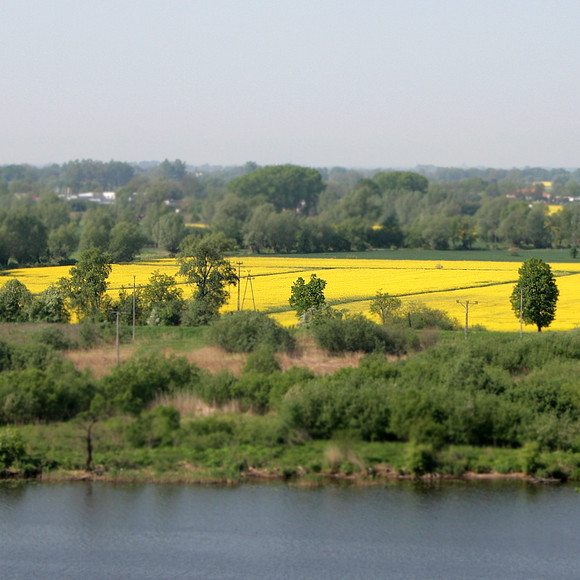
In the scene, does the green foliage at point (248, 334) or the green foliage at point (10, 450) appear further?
the green foliage at point (248, 334)

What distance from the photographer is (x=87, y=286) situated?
112ft

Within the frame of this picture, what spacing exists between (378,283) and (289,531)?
30.4 m

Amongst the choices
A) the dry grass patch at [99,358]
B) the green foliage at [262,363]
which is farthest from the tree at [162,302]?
the green foliage at [262,363]

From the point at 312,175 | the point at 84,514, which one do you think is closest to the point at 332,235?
the point at 312,175

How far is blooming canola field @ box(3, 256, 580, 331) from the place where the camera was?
3678 centimetres

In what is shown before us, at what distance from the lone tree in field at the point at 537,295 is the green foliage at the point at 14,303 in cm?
1656

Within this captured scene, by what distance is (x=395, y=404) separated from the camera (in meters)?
20.2

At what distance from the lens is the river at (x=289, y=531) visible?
49.5 feet

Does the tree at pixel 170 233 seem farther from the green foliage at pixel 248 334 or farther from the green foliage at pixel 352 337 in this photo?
the green foliage at pixel 352 337

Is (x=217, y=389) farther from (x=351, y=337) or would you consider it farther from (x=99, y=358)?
(x=351, y=337)

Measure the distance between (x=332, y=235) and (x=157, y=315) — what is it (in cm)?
4151

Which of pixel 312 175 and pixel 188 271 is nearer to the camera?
pixel 188 271

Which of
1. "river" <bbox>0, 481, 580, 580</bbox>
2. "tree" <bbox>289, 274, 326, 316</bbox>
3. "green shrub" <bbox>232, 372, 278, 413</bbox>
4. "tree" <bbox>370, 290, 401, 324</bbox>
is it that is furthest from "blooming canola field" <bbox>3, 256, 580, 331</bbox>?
"river" <bbox>0, 481, 580, 580</bbox>

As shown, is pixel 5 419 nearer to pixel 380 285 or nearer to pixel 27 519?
pixel 27 519
